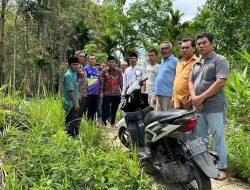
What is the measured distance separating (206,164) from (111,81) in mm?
4430

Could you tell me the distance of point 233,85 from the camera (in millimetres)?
6797

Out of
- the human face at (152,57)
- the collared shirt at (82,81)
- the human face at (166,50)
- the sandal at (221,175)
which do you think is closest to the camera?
the sandal at (221,175)

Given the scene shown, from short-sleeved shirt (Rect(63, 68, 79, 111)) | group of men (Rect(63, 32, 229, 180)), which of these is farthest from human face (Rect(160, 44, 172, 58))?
short-sleeved shirt (Rect(63, 68, 79, 111))

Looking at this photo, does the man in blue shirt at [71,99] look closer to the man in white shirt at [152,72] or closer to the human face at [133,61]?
the man in white shirt at [152,72]

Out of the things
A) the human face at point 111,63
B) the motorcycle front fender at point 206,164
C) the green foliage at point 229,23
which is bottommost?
the motorcycle front fender at point 206,164

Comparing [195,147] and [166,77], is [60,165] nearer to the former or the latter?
[195,147]

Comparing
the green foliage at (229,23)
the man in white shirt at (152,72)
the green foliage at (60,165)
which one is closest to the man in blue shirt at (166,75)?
the man in white shirt at (152,72)

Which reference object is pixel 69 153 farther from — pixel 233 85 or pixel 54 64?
pixel 54 64

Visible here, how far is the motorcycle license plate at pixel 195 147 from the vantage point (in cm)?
344

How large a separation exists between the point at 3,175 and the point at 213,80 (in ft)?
8.10

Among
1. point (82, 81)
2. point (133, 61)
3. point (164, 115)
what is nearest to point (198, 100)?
point (164, 115)

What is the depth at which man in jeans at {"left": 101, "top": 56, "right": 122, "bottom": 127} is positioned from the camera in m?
7.55

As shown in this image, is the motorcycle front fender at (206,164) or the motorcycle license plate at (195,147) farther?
the motorcycle license plate at (195,147)

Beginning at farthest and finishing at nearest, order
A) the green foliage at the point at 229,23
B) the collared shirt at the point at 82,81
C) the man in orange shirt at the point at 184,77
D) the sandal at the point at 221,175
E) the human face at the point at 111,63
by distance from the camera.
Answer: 1. the green foliage at the point at 229,23
2. the human face at the point at 111,63
3. the collared shirt at the point at 82,81
4. the man in orange shirt at the point at 184,77
5. the sandal at the point at 221,175
